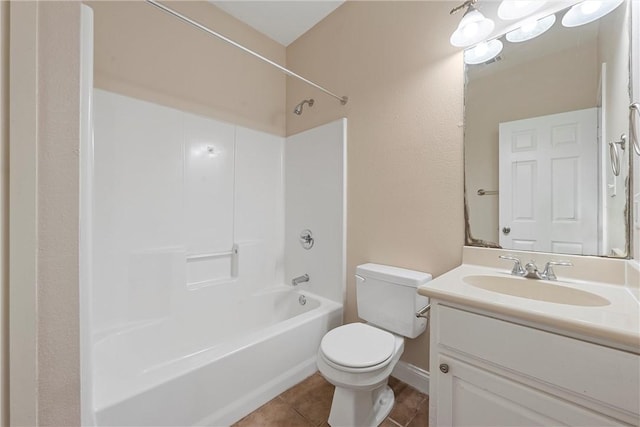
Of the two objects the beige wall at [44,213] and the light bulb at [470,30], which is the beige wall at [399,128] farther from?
the beige wall at [44,213]

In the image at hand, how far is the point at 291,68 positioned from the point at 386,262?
1965mm

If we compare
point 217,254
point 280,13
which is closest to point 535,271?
point 217,254

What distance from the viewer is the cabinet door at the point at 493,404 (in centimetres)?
71

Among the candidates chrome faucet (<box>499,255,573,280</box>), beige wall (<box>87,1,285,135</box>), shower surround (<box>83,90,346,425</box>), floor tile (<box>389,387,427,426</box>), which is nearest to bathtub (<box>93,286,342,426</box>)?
shower surround (<box>83,90,346,425</box>)

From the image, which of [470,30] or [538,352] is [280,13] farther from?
[538,352]

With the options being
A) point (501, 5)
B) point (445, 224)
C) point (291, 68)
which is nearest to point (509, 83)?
point (501, 5)

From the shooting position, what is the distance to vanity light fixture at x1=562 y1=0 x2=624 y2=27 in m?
1.03

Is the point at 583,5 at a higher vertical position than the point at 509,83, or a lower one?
higher

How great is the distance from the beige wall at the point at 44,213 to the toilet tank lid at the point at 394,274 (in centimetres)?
132

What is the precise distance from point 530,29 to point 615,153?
2.21 ft

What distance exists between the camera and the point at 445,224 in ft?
4.68

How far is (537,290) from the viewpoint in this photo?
1.06 metres

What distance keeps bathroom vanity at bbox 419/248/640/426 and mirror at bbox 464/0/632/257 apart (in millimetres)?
180

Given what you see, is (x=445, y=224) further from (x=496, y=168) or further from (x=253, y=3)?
(x=253, y=3)
